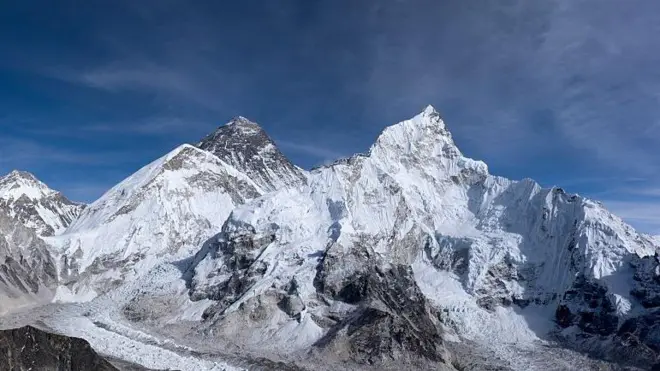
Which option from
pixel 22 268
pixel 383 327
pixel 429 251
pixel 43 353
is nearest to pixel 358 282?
pixel 383 327

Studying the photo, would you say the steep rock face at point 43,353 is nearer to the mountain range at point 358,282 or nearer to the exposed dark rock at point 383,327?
the mountain range at point 358,282

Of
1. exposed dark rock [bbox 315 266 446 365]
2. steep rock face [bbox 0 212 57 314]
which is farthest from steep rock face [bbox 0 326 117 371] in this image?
steep rock face [bbox 0 212 57 314]

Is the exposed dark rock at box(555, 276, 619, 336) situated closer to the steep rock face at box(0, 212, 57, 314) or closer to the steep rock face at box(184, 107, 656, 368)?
the steep rock face at box(184, 107, 656, 368)

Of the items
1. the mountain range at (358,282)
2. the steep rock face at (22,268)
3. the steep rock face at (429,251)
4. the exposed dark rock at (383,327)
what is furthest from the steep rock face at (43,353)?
the steep rock face at (22,268)

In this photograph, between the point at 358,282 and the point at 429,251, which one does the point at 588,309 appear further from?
the point at 358,282

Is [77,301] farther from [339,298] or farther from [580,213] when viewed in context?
[580,213]

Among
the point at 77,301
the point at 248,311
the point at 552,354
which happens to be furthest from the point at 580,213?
the point at 77,301
